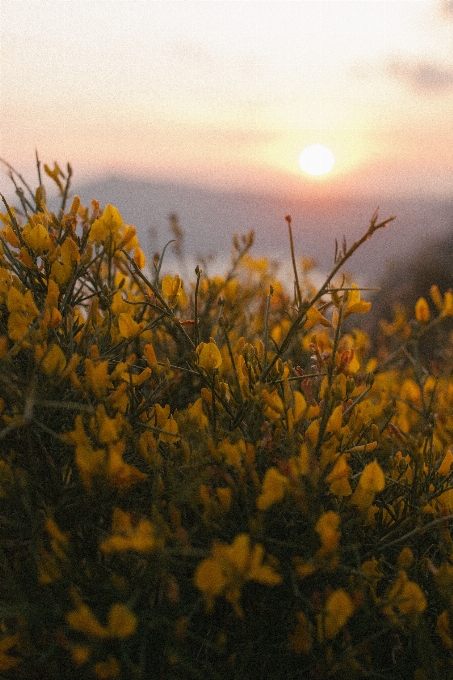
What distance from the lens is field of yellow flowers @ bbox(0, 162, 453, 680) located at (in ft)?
2.94

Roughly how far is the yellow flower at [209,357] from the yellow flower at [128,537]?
14.9 inches

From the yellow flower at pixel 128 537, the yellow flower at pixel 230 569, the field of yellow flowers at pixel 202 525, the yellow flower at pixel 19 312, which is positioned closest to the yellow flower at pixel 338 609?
the field of yellow flowers at pixel 202 525

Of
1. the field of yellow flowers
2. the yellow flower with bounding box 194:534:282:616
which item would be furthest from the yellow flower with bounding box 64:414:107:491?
the yellow flower with bounding box 194:534:282:616

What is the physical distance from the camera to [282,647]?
99cm

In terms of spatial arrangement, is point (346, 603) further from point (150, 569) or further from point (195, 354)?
point (195, 354)

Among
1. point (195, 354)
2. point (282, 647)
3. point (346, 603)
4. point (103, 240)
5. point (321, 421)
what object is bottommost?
point (282, 647)

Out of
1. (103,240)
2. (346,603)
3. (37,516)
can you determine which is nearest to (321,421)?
(346,603)

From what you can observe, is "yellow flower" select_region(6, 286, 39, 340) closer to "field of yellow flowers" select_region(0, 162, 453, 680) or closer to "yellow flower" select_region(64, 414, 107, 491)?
"field of yellow flowers" select_region(0, 162, 453, 680)

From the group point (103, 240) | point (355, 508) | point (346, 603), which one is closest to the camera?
point (346, 603)

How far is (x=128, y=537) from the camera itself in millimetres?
888

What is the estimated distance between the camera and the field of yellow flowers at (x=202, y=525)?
35.3 inches

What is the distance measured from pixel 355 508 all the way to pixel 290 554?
0.64 feet

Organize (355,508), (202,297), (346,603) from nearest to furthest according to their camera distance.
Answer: (346,603), (355,508), (202,297)

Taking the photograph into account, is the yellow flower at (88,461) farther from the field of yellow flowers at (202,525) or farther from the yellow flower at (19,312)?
the yellow flower at (19,312)
